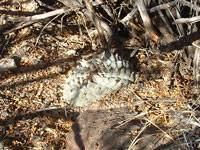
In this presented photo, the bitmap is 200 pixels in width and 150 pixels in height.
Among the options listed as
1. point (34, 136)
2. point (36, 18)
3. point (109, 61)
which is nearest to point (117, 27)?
point (109, 61)

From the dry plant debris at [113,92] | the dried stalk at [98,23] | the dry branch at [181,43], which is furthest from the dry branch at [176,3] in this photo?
the dried stalk at [98,23]

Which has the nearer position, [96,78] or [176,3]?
[176,3]

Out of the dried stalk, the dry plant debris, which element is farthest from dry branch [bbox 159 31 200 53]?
the dried stalk

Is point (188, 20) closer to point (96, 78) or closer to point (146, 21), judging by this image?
point (146, 21)

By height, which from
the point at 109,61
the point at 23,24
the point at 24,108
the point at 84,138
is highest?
the point at 23,24

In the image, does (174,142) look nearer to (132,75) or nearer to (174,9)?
(132,75)

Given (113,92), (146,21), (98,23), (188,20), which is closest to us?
(188,20)

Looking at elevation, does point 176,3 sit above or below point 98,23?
above

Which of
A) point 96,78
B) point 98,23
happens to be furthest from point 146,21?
point 96,78
